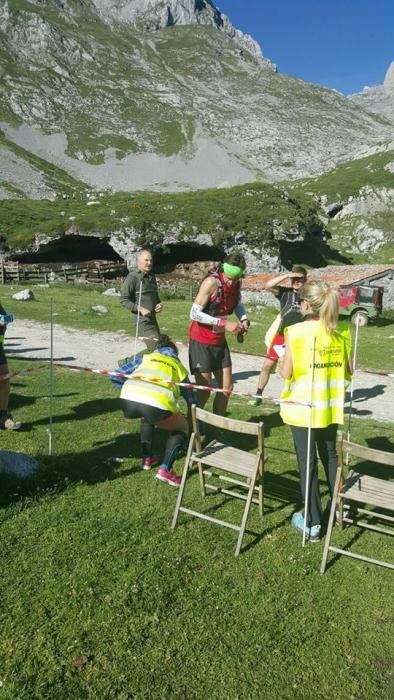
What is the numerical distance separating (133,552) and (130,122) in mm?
167196

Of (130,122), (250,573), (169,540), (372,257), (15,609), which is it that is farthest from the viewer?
(130,122)

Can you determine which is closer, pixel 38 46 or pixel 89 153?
pixel 89 153

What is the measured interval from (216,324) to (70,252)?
41.4 meters

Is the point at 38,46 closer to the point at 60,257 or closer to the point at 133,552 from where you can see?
the point at 60,257

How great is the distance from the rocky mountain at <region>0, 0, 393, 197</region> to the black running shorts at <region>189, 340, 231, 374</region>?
108 meters

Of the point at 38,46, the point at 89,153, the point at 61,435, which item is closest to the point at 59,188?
the point at 89,153

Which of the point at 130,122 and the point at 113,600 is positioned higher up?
the point at 130,122

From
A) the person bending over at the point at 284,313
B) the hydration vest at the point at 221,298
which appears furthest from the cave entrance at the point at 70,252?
the hydration vest at the point at 221,298

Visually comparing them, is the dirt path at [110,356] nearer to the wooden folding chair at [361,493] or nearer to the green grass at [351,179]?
the wooden folding chair at [361,493]

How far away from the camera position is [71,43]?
175000 mm

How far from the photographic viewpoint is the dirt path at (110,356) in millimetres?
11062

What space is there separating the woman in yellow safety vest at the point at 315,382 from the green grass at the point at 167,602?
27.7 inches

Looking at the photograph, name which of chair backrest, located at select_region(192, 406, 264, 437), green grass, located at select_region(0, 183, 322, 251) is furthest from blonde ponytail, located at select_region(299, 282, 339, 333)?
green grass, located at select_region(0, 183, 322, 251)

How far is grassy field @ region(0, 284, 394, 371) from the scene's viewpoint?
16719mm
